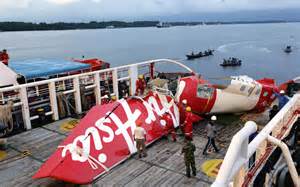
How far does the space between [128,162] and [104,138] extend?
3.17ft

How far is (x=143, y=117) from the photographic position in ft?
34.8

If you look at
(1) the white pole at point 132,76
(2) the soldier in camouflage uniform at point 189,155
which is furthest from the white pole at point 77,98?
(2) the soldier in camouflage uniform at point 189,155

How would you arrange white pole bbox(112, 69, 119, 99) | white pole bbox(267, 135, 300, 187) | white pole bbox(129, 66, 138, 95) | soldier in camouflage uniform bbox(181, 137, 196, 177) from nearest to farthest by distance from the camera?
white pole bbox(267, 135, 300, 187), soldier in camouflage uniform bbox(181, 137, 196, 177), white pole bbox(112, 69, 119, 99), white pole bbox(129, 66, 138, 95)

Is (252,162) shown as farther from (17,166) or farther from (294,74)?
(294,74)

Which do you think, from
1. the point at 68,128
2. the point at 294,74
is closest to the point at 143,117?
the point at 68,128

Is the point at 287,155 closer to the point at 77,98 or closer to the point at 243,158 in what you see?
the point at 243,158

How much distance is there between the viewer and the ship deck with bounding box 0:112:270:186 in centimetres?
826

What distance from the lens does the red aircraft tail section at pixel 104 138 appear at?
805cm

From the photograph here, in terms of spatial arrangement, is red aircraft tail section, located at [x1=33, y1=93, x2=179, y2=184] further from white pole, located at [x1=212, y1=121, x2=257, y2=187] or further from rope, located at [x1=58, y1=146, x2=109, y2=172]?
white pole, located at [x1=212, y1=121, x2=257, y2=187]

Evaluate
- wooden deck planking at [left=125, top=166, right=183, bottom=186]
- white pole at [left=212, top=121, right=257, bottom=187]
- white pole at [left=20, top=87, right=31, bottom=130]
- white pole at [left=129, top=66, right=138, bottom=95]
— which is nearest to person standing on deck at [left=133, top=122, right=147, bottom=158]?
wooden deck planking at [left=125, top=166, right=183, bottom=186]

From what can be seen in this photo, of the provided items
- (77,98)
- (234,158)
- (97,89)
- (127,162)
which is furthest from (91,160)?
(97,89)

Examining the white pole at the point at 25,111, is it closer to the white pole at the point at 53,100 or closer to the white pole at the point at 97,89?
the white pole at the point at 53,100

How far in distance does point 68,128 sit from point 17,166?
3.10m

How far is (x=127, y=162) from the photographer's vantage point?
9258 millimetres
